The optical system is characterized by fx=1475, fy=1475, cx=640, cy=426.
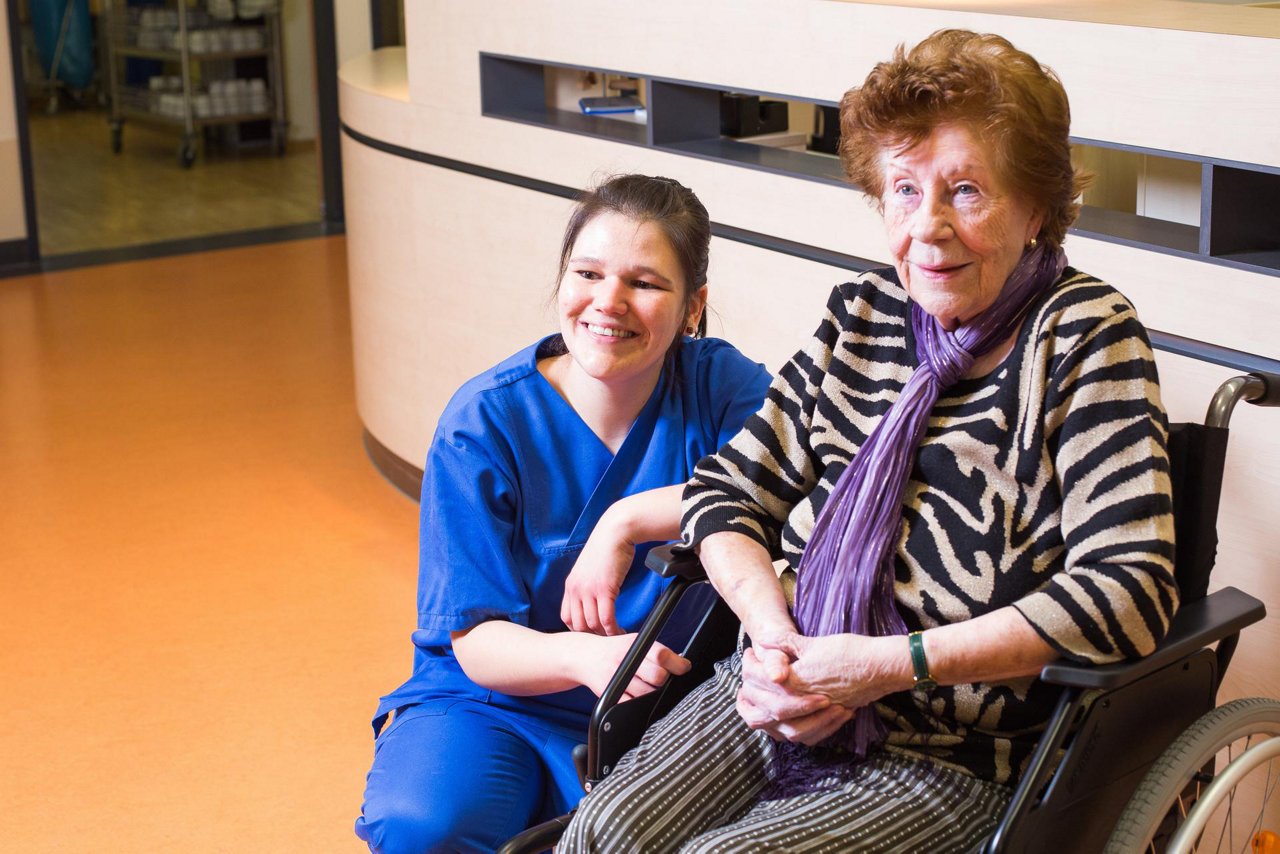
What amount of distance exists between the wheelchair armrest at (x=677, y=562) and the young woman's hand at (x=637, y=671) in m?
0.09

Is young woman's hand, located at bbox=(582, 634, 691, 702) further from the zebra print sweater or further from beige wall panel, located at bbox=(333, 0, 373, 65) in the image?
beige wall panel, located at bbox=(333, 0, 373, 65)

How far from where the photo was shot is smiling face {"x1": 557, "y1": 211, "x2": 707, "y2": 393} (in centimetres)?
176

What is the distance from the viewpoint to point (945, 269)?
4.90 ft

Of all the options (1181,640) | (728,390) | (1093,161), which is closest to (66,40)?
(1093,161)

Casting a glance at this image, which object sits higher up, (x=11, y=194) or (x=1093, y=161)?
(x=1093, y=161)

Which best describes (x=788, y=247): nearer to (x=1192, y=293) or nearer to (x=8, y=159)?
(x=1192, y=293)

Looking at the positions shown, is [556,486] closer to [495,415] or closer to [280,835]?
[495,415]

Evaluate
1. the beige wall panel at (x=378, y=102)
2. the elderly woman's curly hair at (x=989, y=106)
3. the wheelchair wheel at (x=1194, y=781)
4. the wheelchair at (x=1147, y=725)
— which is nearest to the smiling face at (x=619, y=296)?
the wheelchair at (x=1147, y=725)

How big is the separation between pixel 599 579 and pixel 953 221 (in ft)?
1.91

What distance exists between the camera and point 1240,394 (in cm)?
154

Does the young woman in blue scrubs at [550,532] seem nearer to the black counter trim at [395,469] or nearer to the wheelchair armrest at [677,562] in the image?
the wheelchair armrest at [677,562]

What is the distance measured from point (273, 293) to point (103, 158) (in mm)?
3812

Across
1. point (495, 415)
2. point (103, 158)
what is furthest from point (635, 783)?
point (103, 158)

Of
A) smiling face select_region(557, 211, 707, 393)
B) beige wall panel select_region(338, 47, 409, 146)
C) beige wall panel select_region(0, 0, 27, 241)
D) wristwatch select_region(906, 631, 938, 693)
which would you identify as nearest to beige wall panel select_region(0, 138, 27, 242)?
beige wall panel select_region(0, 0, 27, 241)
